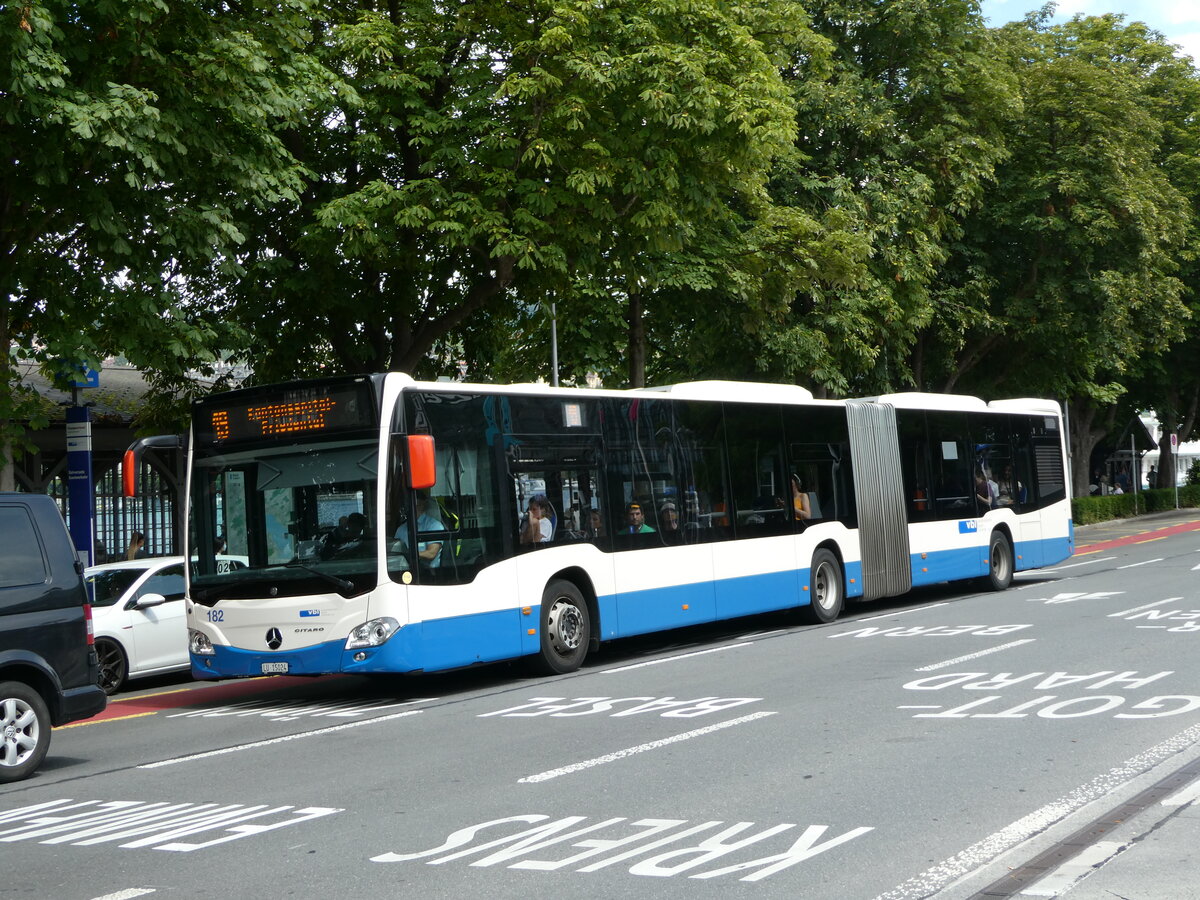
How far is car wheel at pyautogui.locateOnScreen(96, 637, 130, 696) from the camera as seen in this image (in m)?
15.1

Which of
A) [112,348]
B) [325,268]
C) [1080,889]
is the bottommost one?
[1080,889]

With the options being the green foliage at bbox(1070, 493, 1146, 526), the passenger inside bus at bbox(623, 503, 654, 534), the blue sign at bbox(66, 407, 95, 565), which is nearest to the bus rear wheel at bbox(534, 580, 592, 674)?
the passenger inside bus at bbox(623, 503, 654, 534)

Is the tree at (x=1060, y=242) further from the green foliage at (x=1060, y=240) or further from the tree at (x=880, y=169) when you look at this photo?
the tree at (x=880, y=169)

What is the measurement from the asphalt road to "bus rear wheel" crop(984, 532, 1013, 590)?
303 inches

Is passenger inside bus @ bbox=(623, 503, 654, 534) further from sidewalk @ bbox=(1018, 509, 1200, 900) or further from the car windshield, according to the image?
sidewalk @ bbox=(1018, 509, 1200, 900)

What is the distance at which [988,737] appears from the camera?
944 centimetres

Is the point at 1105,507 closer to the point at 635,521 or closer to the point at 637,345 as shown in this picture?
the point at 637,345

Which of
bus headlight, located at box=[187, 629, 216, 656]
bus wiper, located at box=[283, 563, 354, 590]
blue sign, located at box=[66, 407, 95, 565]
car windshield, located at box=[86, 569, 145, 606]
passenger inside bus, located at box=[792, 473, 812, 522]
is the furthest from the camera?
passenger inside bus, located at box=[792, 473, 812, 522]

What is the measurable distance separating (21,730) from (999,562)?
56.1ft

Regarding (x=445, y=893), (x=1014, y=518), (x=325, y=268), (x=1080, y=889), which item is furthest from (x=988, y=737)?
(x=1014, y=518)

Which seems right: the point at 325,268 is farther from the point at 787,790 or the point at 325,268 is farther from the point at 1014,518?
the point at 787,790

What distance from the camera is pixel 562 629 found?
14586 mm

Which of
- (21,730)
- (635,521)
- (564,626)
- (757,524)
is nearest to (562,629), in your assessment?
(564,626)

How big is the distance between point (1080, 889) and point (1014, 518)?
18.8 metres
